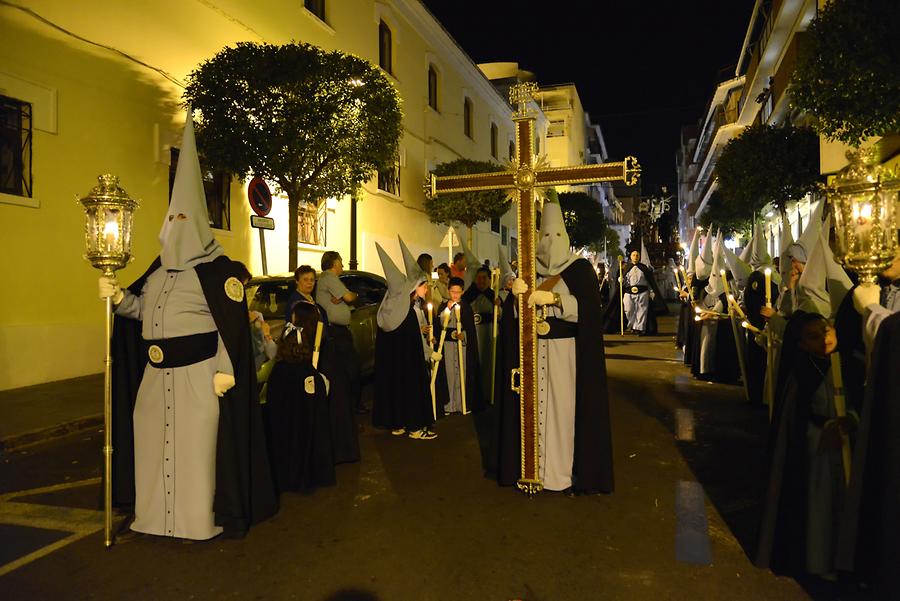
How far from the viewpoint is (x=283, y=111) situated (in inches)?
482

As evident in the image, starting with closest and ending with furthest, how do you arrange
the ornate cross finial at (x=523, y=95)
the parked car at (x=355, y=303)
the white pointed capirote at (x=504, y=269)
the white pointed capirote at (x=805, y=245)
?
the ornate cross finial at (x=523, y=95) → the white pointed capirote at (x=805, y=245) → the parked car at (x=355, y=303) → the white pointed capirote at (x=504, y=269)

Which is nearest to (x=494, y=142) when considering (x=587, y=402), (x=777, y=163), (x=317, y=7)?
(x=317, y=7)

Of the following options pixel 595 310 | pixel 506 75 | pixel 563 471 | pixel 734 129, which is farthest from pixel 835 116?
pixel 506 75

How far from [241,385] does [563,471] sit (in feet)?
8.29

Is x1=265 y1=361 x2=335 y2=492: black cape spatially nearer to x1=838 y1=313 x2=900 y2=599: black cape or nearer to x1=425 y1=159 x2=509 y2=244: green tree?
x1=838 y1=313 x2=900 y2=599: black cape

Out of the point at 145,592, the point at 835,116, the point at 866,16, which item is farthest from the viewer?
the point at 835,116

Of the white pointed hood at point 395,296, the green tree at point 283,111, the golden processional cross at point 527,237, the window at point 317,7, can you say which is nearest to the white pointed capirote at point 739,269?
the white pointed hood at point 395,296

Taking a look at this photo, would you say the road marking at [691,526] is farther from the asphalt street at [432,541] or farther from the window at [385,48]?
the window at [385,48]

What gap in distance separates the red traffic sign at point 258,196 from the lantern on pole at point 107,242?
8046 mm

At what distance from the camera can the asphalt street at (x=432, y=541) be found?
3.59 meters

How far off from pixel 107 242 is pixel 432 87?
24198 millimetres

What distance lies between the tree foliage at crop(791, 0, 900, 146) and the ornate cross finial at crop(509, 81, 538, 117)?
5.99 m

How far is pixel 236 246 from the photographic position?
1484 cm

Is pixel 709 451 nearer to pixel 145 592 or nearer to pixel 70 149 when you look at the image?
pixel 145 592
